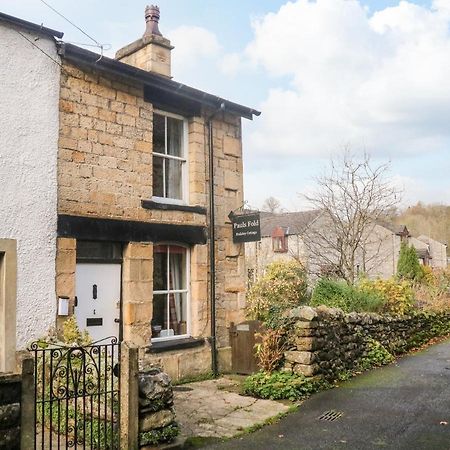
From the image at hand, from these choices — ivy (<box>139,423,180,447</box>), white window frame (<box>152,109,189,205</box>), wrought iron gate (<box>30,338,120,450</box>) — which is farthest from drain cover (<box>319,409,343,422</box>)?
white window frame (<box>152,109,189,205</box>)

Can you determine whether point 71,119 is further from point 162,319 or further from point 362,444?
point 362,444

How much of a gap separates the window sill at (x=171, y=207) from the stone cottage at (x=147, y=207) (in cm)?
2

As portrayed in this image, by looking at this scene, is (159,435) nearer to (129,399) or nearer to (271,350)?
(129,399)

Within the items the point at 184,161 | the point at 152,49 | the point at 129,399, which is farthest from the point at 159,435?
the point at 152,49

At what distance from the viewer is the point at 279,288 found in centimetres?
1520

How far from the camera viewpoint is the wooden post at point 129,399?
5.21 m

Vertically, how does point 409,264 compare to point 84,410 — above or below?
above

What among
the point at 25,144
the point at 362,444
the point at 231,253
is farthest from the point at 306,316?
the point at 25,144

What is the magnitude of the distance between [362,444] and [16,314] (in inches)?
191

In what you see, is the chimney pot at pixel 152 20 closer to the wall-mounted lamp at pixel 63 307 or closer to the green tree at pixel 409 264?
the wall-mounted lamp at pixel 63 307

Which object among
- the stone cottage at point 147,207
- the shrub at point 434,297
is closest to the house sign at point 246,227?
the stone cottage at point 147,207

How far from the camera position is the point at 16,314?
278 inches

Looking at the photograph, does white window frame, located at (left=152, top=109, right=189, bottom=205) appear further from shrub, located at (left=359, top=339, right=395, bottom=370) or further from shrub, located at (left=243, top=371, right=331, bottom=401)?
shrub, located at (left=359, top=339, right=395, bottom=370)

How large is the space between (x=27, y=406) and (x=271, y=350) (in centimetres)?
515
